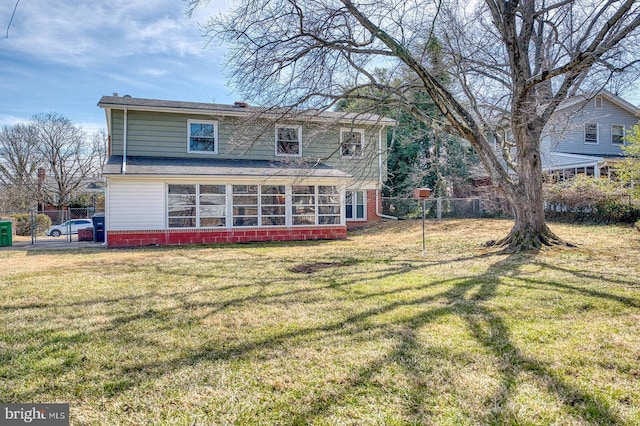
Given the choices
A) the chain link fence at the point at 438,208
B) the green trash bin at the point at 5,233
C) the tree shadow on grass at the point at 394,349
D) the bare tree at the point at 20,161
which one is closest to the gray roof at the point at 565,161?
the chain link fence at the point at 438,208

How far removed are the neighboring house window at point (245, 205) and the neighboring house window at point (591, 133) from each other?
789 inches

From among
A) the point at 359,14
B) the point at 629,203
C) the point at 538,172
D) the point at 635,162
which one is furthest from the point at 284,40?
the point at 629,203

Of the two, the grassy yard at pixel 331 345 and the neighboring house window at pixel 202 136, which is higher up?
the neighboring house window at pixel 202 136

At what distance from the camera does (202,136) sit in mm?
16266

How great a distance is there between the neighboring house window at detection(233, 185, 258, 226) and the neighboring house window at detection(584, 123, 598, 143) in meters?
20.0

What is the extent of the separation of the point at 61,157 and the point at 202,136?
22.8m

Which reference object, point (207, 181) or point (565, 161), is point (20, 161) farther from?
point (565, 161)

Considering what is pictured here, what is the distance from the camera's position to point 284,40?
908 cm

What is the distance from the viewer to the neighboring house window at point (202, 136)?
16141mm

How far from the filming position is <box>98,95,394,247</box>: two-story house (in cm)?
1338

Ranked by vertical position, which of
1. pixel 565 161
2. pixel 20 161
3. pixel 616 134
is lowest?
pixel 565 161

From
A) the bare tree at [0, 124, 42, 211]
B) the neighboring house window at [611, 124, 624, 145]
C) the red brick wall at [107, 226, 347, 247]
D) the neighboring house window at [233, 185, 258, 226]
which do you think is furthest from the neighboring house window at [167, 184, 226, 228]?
the bare tree at [0, 124, 42, 211]

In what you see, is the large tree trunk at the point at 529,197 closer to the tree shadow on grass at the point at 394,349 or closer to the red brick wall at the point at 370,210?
the tree shadow on grass at the point at 394,349

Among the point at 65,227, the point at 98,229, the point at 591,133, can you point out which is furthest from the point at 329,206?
the point at 65,227
